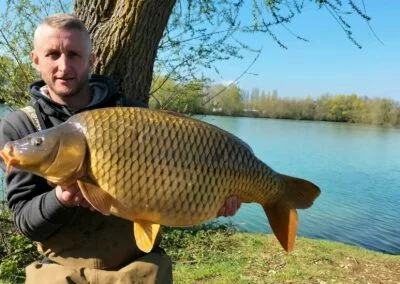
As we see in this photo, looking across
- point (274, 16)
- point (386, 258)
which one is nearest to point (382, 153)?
point (386, 258)

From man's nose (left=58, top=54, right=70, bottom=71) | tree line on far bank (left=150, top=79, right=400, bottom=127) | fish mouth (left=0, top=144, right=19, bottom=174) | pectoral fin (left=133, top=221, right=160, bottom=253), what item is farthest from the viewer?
tree line on far bank (left=150, top=79, right=400, bottom=127)

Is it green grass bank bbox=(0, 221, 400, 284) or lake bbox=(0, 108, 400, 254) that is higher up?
green grass bank bbox=(0, 221, 400, 284)

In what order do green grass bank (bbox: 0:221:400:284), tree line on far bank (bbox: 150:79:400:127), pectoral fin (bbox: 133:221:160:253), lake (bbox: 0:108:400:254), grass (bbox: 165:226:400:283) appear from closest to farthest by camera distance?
pectoral fin (bbox: 133:221:160:253)
green grass bank (bbox: 0:221:400:284)
grass (bbox: 165:226:400:283)
lake (bbox: 0:108:400:254)
tree line on far bank (bbox: 150:79:400:127)

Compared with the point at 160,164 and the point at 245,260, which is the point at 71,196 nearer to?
the point at 160,164

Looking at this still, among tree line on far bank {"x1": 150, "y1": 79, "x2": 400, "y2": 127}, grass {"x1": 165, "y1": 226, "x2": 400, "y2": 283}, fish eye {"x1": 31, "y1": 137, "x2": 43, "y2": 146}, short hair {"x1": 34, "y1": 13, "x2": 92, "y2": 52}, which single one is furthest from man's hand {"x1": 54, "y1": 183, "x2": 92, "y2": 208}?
tree line on far bank {"x1": 150, "y1": 79, "x2": 400, "y2": 127}

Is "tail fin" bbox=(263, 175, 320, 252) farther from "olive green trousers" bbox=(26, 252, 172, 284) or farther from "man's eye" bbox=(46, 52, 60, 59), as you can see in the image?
"man's eye" bbox=(46, 52, 60, 59)

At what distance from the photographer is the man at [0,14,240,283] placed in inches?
71.9

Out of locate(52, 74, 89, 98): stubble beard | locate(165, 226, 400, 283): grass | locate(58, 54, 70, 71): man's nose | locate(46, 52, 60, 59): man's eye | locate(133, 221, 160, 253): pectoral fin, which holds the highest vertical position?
locate(46, 52, 60, 59): man's eye

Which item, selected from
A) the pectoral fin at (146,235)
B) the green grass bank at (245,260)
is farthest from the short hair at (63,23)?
the green grass bank at (245,260)

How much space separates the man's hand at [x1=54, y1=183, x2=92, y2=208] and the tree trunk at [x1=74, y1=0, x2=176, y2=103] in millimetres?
1312

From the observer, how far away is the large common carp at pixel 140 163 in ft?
4.97

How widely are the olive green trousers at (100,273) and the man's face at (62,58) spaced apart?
652mm

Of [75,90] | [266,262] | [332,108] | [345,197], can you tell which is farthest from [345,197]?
[332,108]

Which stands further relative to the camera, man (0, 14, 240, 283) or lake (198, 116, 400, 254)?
lake (198, 116, 400, 254)
